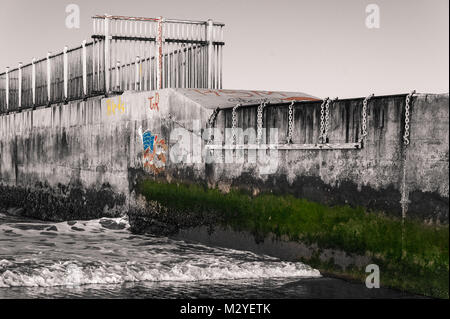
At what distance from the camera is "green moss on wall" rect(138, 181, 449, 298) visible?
380 inches

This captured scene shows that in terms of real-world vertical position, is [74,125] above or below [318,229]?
above

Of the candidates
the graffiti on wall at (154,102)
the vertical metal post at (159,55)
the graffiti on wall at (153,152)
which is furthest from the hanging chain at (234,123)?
the vertical metal post at (159,55)

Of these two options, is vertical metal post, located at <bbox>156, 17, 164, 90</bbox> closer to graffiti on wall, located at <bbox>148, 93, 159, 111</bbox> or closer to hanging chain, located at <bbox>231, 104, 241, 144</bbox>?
graffiti on wall, located at <bbox>148, 93, 159, 111</bbox>

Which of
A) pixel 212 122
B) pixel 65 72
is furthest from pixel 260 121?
pixel 65 72

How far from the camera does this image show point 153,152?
16203 mm

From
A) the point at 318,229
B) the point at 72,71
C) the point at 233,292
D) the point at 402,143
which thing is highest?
the point at 72,71

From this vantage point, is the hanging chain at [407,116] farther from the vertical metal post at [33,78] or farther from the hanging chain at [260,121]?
the vertical metal post at [33,78]

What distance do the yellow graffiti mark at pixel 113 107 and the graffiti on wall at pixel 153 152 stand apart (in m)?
1.12

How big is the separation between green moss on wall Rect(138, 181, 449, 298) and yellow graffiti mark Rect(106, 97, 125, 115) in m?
3.55

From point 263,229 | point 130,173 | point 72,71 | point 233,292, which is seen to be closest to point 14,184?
point 72,71

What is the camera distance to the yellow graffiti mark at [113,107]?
17603mm

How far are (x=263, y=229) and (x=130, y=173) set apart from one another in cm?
518
